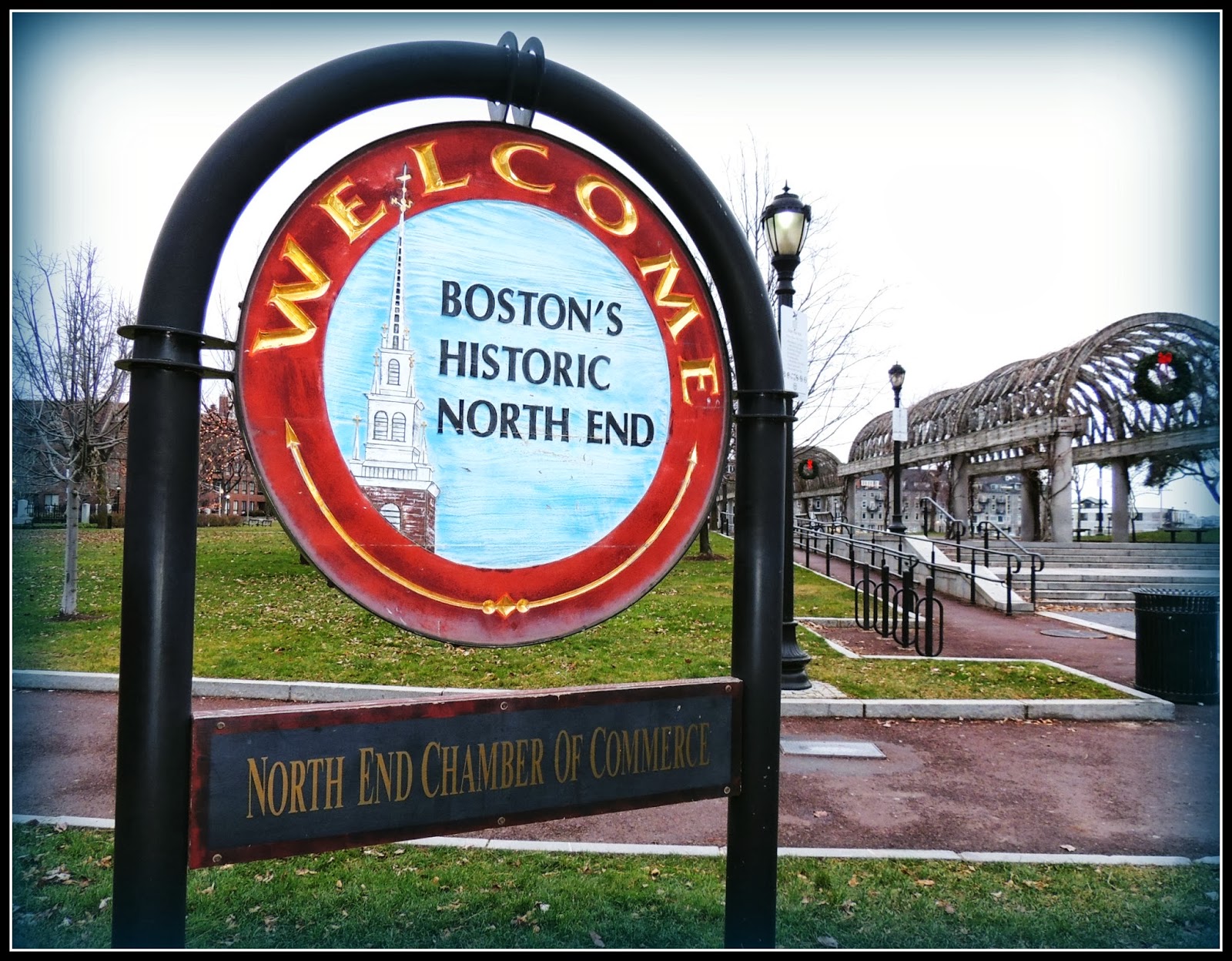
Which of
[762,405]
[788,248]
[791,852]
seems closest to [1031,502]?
[788,248]

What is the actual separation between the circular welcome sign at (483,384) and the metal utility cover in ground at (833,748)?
4809mm

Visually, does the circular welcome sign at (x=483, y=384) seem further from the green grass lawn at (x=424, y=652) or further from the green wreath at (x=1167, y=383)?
the green wreath at (x=1167, y=383)

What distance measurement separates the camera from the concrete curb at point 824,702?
730 centimetres

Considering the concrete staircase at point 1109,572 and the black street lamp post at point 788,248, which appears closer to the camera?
the black street lamp post at point 788,248

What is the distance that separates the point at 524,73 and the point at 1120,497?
3288cm

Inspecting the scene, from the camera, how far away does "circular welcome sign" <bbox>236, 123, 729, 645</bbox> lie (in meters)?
1.81

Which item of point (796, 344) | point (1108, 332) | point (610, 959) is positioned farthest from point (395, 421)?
point (1108, 332)

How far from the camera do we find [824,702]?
296 inches

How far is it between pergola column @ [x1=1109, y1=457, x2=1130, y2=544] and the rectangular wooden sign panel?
104 ft

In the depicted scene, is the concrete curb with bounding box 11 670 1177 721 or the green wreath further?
the green wreath

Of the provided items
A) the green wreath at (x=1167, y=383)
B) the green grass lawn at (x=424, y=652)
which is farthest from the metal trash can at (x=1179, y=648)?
the green wreath at (x=1167, y=383)

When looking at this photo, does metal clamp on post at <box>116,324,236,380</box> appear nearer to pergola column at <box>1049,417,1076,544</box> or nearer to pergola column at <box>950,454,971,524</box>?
pergola column at <box>1049,417,1076,544</box>

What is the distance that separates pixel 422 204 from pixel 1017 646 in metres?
12.1

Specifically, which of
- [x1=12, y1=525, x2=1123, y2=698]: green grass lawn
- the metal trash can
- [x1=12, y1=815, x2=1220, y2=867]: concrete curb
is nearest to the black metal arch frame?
[x1=12, y1=815, x2=1220, y2=867]: concrete curb
